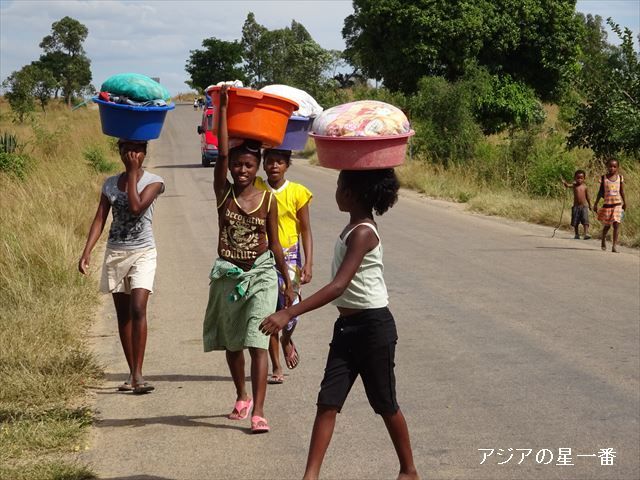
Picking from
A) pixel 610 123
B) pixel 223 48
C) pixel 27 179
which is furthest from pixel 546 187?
pixel 223 48

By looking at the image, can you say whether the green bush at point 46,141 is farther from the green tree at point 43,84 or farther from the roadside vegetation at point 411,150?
the green tree at point 43,84

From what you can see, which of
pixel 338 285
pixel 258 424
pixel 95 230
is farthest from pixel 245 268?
pixel 338 285

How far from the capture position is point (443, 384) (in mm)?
6652

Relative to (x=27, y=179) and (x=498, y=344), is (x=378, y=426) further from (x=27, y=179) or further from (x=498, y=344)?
(x=27, y=179)

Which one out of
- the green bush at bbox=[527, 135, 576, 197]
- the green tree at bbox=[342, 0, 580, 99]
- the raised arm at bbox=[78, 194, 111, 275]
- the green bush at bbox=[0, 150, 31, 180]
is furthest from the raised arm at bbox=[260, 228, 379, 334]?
the green tree at bbox=[342, 0, 580, 99]

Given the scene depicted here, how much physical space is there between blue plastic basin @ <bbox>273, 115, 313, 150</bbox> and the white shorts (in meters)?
1.27

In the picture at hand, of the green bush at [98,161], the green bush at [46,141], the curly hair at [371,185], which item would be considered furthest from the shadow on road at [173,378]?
the green bush at [46,141]

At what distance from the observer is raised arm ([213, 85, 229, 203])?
4.70m

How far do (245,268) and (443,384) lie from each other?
79.6 inches

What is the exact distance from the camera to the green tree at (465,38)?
35.3 meters

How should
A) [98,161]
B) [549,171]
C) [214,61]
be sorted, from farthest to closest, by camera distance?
[214,61]
[98,161]
[549,171]

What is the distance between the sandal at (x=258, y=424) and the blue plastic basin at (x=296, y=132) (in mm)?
1579

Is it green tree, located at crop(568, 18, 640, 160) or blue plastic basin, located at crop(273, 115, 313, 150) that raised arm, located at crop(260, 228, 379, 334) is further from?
green tree, located at crop(568, 18, 640, 160)

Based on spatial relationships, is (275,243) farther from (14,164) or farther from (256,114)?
(14,164)
